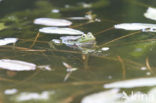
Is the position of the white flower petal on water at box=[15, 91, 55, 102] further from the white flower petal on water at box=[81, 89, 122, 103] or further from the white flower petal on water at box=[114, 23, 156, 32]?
the white flower petal on water at box=[114, 23, 156, 32]

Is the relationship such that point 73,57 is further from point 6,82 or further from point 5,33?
point 5,33

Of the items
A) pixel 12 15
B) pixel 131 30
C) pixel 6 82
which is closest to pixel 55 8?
pixel 12 15

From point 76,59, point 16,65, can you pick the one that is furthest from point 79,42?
point 16,65

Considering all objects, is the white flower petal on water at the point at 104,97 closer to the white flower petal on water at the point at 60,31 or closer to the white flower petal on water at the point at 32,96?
the white flower petal on water at the point at 32,96

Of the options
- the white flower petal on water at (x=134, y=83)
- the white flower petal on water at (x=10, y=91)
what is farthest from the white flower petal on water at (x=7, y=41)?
the white flower petal on water at (x=134, y=83)

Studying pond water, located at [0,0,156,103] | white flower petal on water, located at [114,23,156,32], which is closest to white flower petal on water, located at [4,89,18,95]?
pond water, located at [0,0,156,103]

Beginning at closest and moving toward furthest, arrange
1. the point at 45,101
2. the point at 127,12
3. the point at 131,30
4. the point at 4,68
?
the point at 45,101 < the point at 4,68 < the point at 131,30 < the point at 127,12

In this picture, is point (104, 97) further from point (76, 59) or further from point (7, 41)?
point (7, 41)
